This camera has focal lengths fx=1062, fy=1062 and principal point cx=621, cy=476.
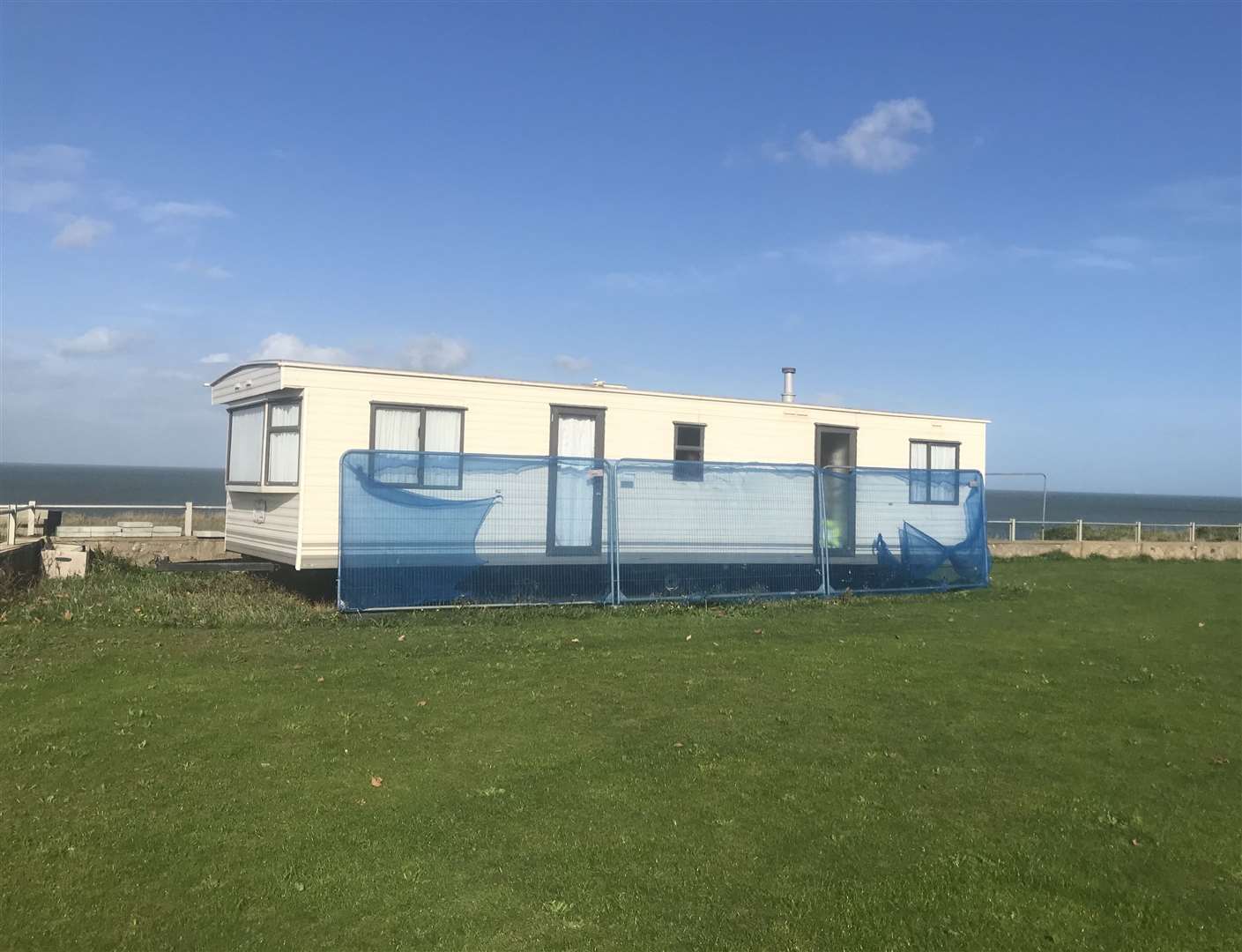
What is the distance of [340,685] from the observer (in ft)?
25.1

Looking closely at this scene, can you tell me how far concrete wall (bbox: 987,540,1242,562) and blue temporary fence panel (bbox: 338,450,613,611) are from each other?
11917 mm

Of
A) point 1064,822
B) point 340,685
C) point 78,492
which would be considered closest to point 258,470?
point 340,685

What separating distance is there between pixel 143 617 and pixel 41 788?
5331 mm

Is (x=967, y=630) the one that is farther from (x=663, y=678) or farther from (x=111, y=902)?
(x=111, y=902)

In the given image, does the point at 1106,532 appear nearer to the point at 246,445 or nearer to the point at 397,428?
the point at 397,428

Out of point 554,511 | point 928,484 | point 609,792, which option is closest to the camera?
point 609,792

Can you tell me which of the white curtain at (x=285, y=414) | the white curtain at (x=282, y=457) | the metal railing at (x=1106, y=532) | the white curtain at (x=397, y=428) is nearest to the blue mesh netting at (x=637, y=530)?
the white curtain at (x=397, y=428)

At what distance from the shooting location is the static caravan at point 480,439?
12.0 meters

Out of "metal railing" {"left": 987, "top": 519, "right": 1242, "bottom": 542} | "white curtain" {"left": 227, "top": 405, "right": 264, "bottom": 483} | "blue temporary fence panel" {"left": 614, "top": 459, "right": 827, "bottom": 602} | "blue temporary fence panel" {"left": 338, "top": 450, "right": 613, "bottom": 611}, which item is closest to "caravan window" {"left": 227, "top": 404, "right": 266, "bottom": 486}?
"white curtain" {"left": 227, "top": 405, "right": 264, "bottom": 483}

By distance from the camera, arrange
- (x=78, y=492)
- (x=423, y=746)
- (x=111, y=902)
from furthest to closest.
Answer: (x=78, y=492) < (x=423, y=746) < (x=111, y=902)

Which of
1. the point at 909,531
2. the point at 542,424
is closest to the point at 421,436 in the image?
the point at 542,424

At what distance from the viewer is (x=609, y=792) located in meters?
5.55

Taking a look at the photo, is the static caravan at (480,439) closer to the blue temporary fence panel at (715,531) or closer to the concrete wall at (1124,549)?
the blue temporary fence panel at (715,531)

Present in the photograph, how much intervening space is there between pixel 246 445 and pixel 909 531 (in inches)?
350
